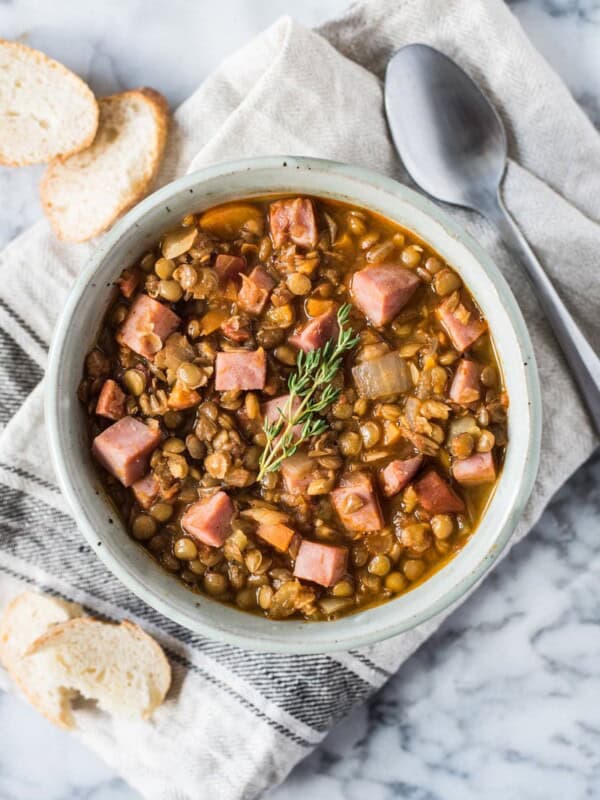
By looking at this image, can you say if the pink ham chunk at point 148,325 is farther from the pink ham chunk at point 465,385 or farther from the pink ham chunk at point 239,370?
the pink ham chunk at point 465,385

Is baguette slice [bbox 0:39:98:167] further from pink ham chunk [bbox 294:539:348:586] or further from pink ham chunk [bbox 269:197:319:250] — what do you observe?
pink ham chunk [bbox 294:539:348:586]

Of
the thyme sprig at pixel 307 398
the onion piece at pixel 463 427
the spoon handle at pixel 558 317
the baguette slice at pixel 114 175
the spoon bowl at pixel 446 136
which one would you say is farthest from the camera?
the baguette slice at pixel 114 175

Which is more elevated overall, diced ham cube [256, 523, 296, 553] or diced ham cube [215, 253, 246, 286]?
diced ham cube [215, 253, 246, 286]

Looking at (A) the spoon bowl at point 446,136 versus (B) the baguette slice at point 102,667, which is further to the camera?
(B) the baguette slice at point 102,667

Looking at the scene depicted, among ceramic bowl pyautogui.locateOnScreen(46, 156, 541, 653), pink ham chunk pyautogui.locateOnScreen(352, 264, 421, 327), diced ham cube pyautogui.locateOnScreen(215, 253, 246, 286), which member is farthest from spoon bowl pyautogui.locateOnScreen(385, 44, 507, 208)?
diced ham cube pyautogui.locateOnScreen(215, 253, 246, 286)

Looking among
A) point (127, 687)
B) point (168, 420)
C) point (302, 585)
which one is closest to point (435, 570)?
point (302, 585)

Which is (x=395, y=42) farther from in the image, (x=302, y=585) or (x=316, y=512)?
(x=302, y=585)

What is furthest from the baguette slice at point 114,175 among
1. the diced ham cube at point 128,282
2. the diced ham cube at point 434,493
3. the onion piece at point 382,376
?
the diced ham cube at point 434,493

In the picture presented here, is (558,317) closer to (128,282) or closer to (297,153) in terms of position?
(297,153)
